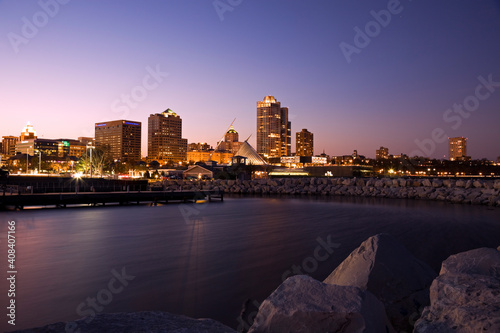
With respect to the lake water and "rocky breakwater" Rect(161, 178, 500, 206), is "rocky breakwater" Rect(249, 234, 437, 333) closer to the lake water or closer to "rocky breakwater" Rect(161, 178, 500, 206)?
the lake water

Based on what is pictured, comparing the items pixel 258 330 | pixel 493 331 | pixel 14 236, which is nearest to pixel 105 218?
pixel 14 236

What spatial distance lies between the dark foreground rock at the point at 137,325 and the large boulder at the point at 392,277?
3.29m

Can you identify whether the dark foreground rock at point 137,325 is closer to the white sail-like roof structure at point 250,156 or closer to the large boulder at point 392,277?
the large boulder at point 392,277

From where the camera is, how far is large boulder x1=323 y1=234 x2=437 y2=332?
18.7 feet

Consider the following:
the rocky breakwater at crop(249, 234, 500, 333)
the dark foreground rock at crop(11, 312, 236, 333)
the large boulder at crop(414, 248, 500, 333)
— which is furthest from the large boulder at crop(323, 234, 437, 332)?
the dark foreground rock at crop(11, 312, 236, 333)

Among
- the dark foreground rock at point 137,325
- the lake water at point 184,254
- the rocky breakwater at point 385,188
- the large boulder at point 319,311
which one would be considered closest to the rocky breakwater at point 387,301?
the large boulder at point 319,311

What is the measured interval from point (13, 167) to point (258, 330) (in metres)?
162

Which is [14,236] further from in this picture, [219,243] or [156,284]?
[156,284]

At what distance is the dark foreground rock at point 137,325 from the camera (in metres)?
3.07

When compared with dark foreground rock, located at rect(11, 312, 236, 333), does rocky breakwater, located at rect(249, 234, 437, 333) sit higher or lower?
lower

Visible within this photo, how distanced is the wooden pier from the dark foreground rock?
3297 centimetres

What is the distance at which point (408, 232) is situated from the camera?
19016mm

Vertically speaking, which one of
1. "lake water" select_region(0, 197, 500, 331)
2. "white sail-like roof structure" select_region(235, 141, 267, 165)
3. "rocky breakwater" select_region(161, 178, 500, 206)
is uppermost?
"white sail-like roof structure" select_region(235, 141, 267, 165)

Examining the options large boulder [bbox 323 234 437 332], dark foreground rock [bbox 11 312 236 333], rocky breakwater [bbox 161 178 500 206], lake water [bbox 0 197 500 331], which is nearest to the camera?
dark foreground rock [bbox 11 312 236 333]
